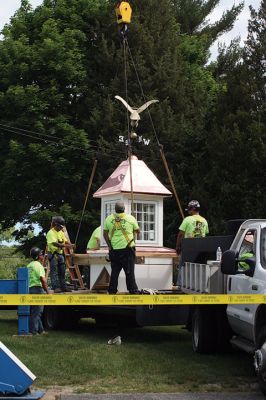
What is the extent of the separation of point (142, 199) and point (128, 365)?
6.58 metres

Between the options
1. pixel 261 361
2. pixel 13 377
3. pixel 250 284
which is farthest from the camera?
pixel 250 284

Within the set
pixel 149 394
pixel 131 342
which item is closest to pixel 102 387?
pixel 149 394

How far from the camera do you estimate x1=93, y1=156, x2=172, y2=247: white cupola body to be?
15477mm

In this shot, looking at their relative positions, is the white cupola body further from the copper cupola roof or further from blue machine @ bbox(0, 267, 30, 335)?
blue machine @ bbox(0, 267, 30, 335)

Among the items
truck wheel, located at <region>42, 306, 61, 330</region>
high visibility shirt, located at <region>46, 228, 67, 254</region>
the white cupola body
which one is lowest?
truck wheel, located at <region>42, 306, 61, 330</region>

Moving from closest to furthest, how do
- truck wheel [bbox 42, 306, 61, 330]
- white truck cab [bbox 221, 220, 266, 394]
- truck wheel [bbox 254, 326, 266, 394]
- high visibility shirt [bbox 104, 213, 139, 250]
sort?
truck wheel [bbox 254, 326, 266, 394]
white truck cab [bbox 221, 220, 266, 394]
high visibility shirt [bbox 104, 213, 139, 250]
truck wheel [bbox 42, 306, 61, 330]

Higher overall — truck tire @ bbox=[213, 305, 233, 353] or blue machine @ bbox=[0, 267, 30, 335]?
blue machine @ bbox=[0, 267, 30, 335]

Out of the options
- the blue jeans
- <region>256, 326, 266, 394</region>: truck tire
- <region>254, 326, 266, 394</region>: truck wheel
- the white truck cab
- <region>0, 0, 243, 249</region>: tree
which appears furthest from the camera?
<region>0, 0, 243, 249</region>: tree

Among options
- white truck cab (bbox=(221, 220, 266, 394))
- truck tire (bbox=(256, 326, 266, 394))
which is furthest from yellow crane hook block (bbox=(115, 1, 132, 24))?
truck tire (bbox=(256, 326, 266, 394))

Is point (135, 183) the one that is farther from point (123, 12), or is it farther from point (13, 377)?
point (13, 377)

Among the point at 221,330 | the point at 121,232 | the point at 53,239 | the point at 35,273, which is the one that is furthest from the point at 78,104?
the point at 221,330

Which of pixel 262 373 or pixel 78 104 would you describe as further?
pixel 78 104

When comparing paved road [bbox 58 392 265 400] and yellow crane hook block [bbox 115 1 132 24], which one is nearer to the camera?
paved road [bbox 58 392 265 400]

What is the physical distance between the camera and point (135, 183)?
1559 centimetres
